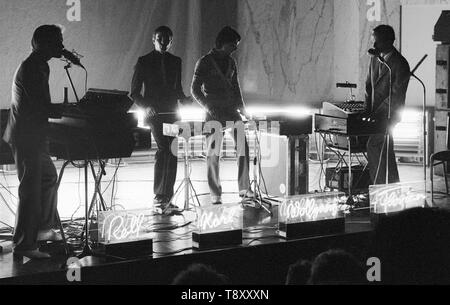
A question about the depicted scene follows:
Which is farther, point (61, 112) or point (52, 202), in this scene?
point (52, 202)

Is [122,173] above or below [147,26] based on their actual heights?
below

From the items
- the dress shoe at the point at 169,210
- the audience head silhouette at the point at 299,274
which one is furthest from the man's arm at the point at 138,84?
the audience head silhouette at the point at 299,274

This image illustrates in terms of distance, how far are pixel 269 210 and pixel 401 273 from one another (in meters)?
4.97

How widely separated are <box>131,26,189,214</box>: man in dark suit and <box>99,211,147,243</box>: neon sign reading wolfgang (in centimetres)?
176

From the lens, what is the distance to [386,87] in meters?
7.64

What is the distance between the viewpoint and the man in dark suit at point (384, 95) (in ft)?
24.6

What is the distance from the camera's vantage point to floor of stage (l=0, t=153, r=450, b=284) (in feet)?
18.1

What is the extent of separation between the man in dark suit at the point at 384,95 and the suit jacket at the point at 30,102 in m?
3.40

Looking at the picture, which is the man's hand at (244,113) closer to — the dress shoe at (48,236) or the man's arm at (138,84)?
the man's arm at (138,84)

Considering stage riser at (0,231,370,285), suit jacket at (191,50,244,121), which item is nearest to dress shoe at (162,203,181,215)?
suit jacket at (191,50,244,121)
